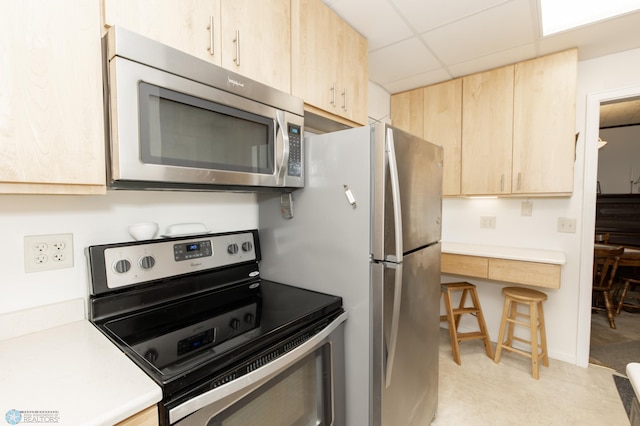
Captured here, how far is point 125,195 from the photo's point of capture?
120 cm

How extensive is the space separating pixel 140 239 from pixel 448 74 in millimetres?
2645

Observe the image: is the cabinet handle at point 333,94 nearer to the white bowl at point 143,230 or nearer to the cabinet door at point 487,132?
the white bowl at point 143,230

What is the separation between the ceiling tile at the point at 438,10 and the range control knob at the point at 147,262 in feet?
5.79

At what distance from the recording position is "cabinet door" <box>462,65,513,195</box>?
241cm

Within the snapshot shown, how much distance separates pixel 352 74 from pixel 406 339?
1514mm

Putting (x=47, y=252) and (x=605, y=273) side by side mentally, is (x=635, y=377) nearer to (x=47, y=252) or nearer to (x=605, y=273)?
(x=47, y=252)

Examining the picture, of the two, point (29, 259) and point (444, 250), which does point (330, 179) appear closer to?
point (29, 259)

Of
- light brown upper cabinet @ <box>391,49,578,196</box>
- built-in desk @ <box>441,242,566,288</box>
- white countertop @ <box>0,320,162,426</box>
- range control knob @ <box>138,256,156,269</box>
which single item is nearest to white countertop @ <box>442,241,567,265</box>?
built-in desk @ <box>441,242,566,288</box>

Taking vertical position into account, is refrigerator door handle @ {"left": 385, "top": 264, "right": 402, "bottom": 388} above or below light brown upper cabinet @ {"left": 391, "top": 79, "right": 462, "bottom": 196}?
below

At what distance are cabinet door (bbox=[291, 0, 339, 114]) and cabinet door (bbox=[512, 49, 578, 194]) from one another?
1.64 meters

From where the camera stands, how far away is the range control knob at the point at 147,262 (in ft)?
3.77

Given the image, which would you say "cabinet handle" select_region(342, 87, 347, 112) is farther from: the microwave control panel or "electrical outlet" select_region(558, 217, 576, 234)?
"electrical outlet" select_region(558, 217, 576, 234)

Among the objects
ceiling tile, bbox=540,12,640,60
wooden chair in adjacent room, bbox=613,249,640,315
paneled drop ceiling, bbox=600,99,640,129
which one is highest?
paneled drop ceiling, bbox=600,99,640,129

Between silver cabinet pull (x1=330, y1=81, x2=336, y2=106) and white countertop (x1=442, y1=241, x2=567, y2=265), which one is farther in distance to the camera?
white countertop (x1=442, y1=241, x2=567, y2=265)
